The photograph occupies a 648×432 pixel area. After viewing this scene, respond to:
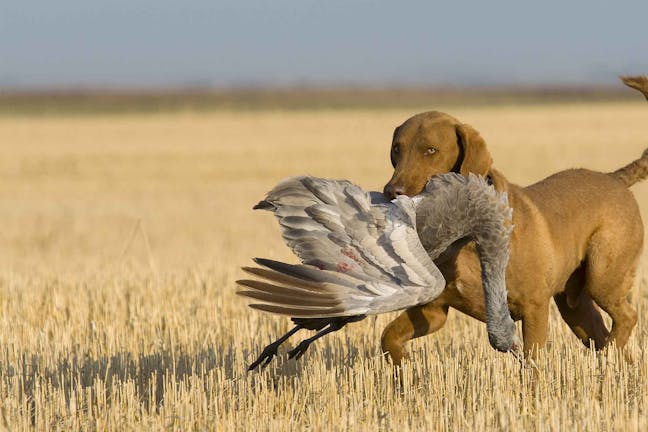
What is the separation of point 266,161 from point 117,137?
14016mm

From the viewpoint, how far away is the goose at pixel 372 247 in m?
4.79

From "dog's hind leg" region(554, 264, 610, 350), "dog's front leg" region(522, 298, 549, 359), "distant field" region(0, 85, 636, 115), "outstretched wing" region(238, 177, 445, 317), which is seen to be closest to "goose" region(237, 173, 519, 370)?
"outstretched wing" region(238, 177, 445, 317)

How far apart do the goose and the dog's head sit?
1.33 feet

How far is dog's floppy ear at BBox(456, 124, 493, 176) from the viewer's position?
574 cm

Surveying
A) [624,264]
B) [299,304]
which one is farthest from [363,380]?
[624,264]

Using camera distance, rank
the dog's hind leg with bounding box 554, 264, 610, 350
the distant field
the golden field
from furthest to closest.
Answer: the distant field, the dog's hind leg with bounding box 554, 264, 610, 350, the golden field

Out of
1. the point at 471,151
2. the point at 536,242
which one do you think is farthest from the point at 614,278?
the point at 471,151

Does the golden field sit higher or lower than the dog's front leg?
lower

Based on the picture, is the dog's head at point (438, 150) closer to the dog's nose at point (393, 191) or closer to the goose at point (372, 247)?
the dog's nose at point (393, 191)

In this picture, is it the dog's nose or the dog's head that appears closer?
the dog's nose

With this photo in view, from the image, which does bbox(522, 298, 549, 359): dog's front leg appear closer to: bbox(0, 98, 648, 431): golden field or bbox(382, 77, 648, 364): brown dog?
bbox(382, 77, 648, 364): brown dog

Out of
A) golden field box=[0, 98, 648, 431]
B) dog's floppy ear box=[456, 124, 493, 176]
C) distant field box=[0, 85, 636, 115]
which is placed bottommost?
golden field box=[0, 98, 648, 431]

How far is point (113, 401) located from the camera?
514 centimetres

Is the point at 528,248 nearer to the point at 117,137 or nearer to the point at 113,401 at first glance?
the point at 113,401
